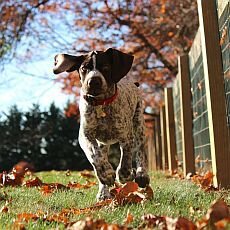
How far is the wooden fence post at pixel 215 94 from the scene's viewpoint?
4.41 m

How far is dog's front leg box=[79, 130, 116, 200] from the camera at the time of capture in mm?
3759

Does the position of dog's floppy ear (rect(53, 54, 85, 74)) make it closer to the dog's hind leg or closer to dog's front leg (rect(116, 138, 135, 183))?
dog's front leg (rect(116, 138, 135, 183))

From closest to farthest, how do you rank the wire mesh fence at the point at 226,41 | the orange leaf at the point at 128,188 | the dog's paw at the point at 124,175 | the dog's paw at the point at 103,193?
the orange leaf at the point at 128,188
the dog's paw at the point at 103,193
the dog's paw at the point at 124,175
the wire mesh fence at the point at 226,41

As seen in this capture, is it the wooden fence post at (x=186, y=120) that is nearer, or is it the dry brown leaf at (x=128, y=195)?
the dry brown leaf at (x=128, y=195)

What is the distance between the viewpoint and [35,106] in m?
23.3

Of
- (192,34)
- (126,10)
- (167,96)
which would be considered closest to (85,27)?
(126,10)

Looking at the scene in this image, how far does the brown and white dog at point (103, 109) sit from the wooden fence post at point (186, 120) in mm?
2815

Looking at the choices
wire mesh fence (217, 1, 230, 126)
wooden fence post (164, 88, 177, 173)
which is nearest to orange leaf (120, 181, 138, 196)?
wire mesh fence (217, 1, 230, 126)

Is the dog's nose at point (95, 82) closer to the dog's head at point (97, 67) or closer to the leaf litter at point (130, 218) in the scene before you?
the dog's head at point (97, 67)

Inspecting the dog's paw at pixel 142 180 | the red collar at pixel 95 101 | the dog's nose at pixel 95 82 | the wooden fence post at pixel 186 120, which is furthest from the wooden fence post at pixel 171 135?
the dog's nose at pixel 95 82

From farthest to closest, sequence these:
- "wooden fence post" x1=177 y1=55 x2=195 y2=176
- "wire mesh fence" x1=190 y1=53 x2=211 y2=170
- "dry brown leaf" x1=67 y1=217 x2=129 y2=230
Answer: "wooden fence post" x1=177 y1=55 x2=195 y2=176
"wire mesh fence" x1=190 y1=53 x2=211 y2=170
"dry brown leaf" x1=67 y1=217 x2=129 y2=230

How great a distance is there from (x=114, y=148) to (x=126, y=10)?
29.5 feet

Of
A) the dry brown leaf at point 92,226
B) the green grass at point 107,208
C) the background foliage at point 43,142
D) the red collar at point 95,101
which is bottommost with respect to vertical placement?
the dry brown leaf at point 92,226

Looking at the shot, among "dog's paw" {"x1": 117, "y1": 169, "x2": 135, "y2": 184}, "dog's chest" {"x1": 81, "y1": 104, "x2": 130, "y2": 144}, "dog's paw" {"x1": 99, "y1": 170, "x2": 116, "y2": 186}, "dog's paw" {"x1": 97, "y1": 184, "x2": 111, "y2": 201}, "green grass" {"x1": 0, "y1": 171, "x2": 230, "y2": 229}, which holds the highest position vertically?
"dog's chest" {"x1": 81, "y1": 104, "x2": 130, "y2": 144}
